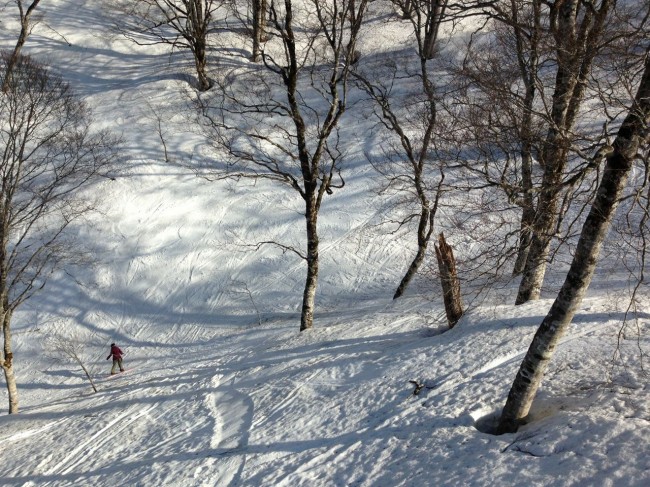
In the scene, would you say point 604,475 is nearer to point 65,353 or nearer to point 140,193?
point 65,353

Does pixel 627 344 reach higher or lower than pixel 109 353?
higher

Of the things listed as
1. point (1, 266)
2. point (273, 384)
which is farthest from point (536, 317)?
point (1, 266)

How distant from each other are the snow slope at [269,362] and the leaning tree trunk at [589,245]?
612 millimetres

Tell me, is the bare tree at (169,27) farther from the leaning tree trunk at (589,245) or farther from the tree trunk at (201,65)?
the leaning tree trunk at (589,245)

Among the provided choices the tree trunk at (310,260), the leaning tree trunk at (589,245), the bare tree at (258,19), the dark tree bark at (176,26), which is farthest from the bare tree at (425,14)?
the dark tree bark at (176,26)

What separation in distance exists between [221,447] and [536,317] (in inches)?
239

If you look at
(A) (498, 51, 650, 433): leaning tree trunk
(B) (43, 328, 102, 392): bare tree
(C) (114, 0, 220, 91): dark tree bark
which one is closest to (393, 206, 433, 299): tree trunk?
(A) (498, 51, 650, 433): leaning tree trunk

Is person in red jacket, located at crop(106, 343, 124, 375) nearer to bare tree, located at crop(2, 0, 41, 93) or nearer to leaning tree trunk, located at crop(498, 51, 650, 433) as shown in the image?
bare tree, located at crop(2, 0, 41, 93)

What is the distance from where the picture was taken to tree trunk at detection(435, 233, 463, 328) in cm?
1001

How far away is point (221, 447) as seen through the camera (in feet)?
27.3

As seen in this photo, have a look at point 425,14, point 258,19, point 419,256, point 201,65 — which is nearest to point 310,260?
point 419,256

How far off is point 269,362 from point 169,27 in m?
24.7

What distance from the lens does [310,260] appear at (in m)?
12.8

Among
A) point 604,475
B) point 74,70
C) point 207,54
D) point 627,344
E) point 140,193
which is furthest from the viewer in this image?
point 207,54
